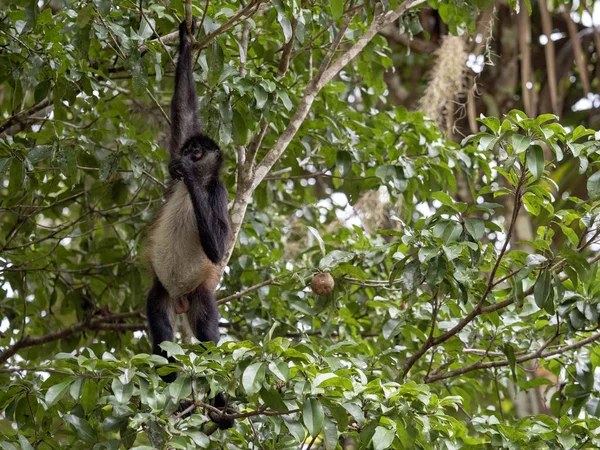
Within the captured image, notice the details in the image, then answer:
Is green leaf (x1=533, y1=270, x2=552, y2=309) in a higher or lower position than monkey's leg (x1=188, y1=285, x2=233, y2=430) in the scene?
higher

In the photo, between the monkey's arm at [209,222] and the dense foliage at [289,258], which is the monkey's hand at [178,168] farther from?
the dense foliage at [289,258]

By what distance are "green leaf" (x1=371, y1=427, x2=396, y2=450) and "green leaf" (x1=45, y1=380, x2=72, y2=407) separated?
1168mm

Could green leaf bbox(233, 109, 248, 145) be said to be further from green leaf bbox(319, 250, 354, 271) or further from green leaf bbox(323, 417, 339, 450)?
green leaf bbox(323, 417, 339, 450)

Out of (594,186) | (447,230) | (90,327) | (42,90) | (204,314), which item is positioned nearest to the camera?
(594,186)

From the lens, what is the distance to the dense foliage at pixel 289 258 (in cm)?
331

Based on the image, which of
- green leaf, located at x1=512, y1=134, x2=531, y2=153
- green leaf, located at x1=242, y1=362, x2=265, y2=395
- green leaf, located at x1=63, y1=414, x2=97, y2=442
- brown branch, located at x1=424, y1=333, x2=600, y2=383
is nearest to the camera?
green leaf, located at x1=242, y1=362, x2=265, y2=395

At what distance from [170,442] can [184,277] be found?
1.85 meters

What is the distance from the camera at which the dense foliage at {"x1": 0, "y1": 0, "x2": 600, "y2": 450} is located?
331 cm

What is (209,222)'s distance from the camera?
14.5 feet

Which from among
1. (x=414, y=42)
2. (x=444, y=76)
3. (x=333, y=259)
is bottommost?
(x=333, y=259)

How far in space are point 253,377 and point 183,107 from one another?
208 centimetres

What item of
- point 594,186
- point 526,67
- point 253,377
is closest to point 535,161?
point 594,186

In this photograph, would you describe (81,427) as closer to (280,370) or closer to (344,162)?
(280,370)

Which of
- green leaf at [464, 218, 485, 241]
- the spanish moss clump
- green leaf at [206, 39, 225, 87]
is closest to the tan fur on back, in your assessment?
green leaf at [206, 39, 225, 87]
